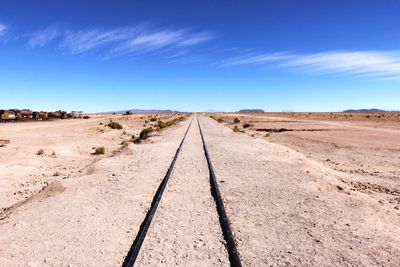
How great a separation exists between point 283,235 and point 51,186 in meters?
6.83

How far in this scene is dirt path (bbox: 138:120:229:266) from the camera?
5.87 metres

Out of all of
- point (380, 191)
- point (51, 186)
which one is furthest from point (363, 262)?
point (51, 186)

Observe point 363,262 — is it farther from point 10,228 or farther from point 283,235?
A: point 10,228

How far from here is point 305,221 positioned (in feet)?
26.0

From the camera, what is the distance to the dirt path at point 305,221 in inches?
243

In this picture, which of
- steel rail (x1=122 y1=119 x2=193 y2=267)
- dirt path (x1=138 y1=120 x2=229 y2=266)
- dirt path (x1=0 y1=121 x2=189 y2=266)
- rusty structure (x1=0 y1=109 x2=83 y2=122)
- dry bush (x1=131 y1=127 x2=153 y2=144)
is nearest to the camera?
steel rail (x1=122 y1=119 x2=193 y2=267)

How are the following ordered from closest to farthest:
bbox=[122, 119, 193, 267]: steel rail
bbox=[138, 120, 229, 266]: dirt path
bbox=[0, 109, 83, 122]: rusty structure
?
bbox=[122, 119, 193, 267]: steel rail, bbox=[138, 120, 229, 266]: dirt path, bbox=[0, 109, 83, 122]: rusty structure

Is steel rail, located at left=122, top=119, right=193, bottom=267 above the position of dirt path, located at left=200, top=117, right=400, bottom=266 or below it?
above

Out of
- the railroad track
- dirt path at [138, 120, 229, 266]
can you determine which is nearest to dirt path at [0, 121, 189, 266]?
the railroad track

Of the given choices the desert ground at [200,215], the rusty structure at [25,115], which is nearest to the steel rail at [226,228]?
the desert ground at [200,215]

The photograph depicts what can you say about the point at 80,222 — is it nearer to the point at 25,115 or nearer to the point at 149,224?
the point at 149,224

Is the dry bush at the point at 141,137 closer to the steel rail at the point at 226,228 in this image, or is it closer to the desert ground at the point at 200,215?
the desert ground at the point at 200,215

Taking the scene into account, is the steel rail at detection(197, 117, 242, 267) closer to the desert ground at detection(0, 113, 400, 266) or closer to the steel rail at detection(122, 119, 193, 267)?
the desert ground at detection(0, 113, 400, 266)

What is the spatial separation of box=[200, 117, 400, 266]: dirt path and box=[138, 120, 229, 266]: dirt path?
411 millimetres
